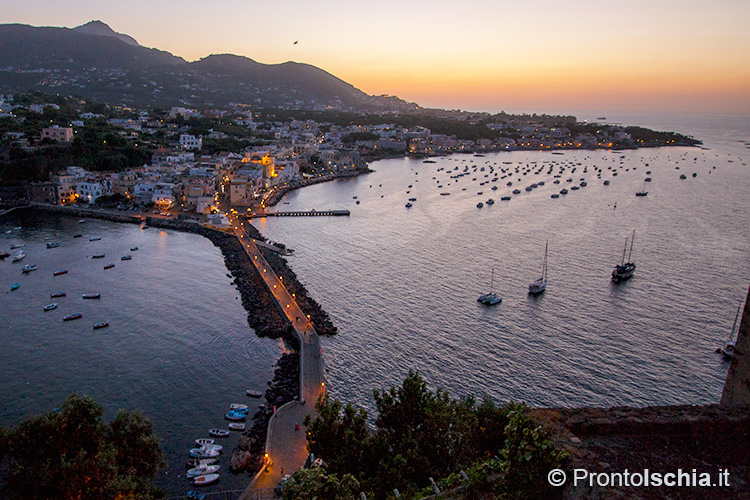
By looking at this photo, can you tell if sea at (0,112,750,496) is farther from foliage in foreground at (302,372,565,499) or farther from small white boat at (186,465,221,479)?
foliage in foreground at (302,372,565,499)

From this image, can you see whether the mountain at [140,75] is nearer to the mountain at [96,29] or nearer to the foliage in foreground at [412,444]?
the mountain at [96,29]

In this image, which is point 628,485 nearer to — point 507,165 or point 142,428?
point 142,428

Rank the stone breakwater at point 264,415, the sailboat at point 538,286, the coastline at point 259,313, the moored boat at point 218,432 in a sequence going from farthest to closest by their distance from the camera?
the sailboat at point 538,286
the moored boat at point 218,432
the coastline at point 259,313
the stone breakwater at point 264,415

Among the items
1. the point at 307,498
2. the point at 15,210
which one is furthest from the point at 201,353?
the point at 15,210

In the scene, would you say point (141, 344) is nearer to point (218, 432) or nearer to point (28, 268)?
point (218, 432)

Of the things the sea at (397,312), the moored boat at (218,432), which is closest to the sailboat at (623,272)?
the sea at (397,312)

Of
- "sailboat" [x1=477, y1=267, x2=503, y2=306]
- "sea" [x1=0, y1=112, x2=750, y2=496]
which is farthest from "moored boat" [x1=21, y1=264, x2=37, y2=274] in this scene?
"sailboat" [x1=477, y1=267, x2=503, y2=306]
